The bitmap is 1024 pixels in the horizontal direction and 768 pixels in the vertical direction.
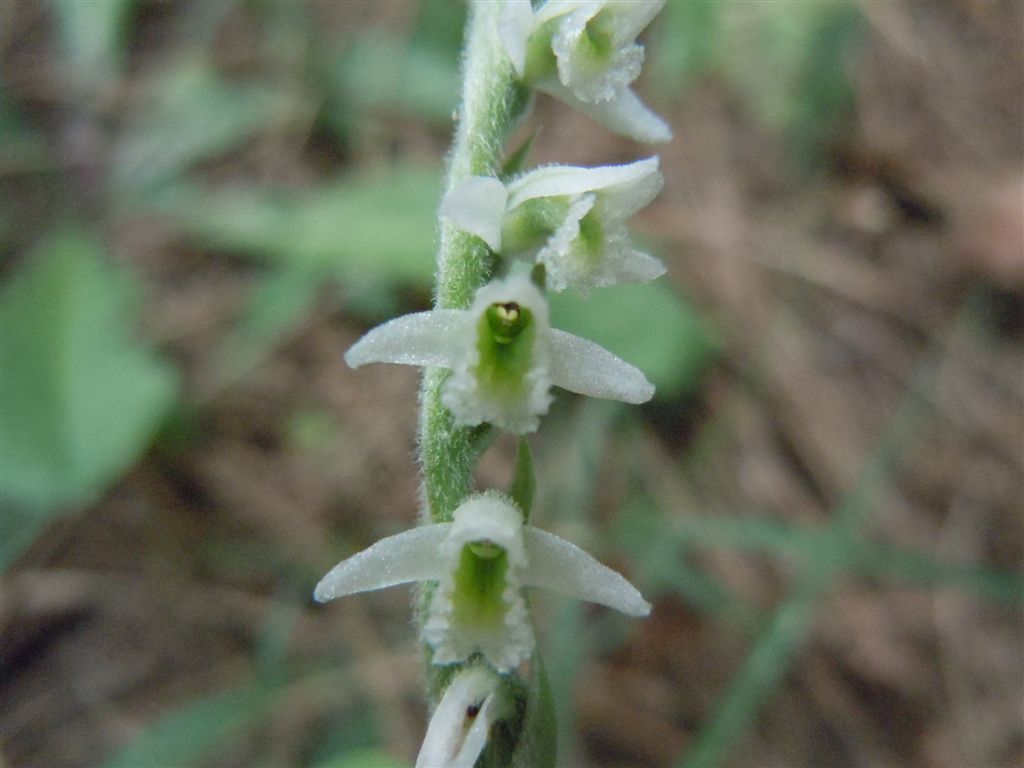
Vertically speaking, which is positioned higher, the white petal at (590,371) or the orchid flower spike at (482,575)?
the white petal at (590,371)

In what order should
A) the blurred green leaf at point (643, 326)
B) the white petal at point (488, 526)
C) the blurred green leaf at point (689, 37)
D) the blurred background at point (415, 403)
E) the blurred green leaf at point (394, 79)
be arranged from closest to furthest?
the white petal at point (488, 526) < the blurred background at point (415, 403) < the blurred green leaf at point (643, 326) < the blurred green leaf at point (689, 37) < the blurred green leaf at point (394, 79)

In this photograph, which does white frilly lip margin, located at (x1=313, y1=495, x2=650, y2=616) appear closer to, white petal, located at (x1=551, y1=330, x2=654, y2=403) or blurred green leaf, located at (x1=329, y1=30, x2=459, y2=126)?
white petal, located at (x1=551, y1=330, x2=654, y2=403)

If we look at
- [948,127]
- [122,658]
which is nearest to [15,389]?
[122,658]

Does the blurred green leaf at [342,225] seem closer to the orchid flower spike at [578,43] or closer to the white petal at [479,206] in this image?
the orchid flower spike at [578,43]

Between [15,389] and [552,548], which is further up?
[552,548]

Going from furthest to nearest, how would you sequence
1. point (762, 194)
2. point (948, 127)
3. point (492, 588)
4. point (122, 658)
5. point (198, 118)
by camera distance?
1. point (948, 127)
2. point (762, 194)
3. point (198, 118)
4. point (122, 658)
5. point (492, 588)

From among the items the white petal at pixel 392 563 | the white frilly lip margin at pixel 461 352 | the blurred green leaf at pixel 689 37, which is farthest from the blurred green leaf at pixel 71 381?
the blurred green leaf at pixel 689 37

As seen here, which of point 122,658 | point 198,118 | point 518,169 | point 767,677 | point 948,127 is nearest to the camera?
point 518,169

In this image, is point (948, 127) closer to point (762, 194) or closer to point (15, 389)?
point (762, 194)
